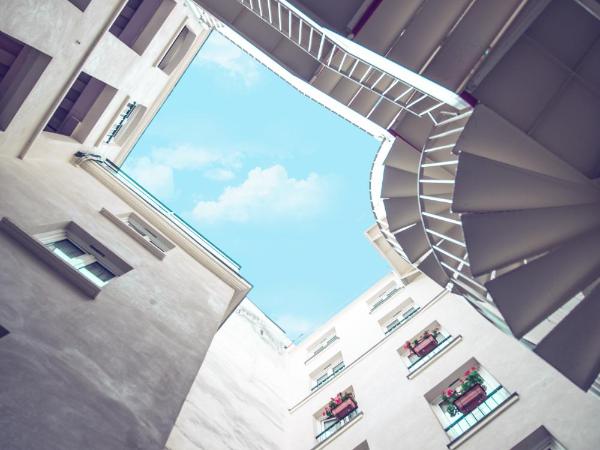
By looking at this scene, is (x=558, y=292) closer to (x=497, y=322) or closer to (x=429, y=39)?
(x=497, y=322)

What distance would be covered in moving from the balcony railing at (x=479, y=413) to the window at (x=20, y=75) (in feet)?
38.8

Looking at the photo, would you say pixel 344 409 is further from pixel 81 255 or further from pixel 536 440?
pixel 81 255

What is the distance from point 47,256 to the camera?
262 inches

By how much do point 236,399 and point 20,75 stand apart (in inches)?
400

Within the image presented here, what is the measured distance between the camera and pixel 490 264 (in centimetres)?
688

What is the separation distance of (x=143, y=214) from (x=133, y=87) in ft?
14.3

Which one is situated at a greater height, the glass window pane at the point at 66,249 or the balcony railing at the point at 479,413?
the balcony railing at the point at 479,413

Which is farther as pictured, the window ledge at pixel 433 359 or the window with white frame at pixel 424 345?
the window with white frame at pixel 424 345

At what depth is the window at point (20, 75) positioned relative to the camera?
8828mm

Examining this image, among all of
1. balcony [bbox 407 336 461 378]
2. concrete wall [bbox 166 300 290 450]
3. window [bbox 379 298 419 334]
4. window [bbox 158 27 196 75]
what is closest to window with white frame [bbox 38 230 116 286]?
concrete wall [bbox 166 300 290 450]

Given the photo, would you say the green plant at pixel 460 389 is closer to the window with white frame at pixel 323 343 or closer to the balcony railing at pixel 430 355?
the balcony railing at pixel 430 355

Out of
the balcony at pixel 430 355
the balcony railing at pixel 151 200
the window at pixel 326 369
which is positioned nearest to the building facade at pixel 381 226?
the balcony at pixel 430 355

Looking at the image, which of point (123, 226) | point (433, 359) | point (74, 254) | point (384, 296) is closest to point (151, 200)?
point (123, 226)

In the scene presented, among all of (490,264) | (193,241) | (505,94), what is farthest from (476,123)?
(193,241)
